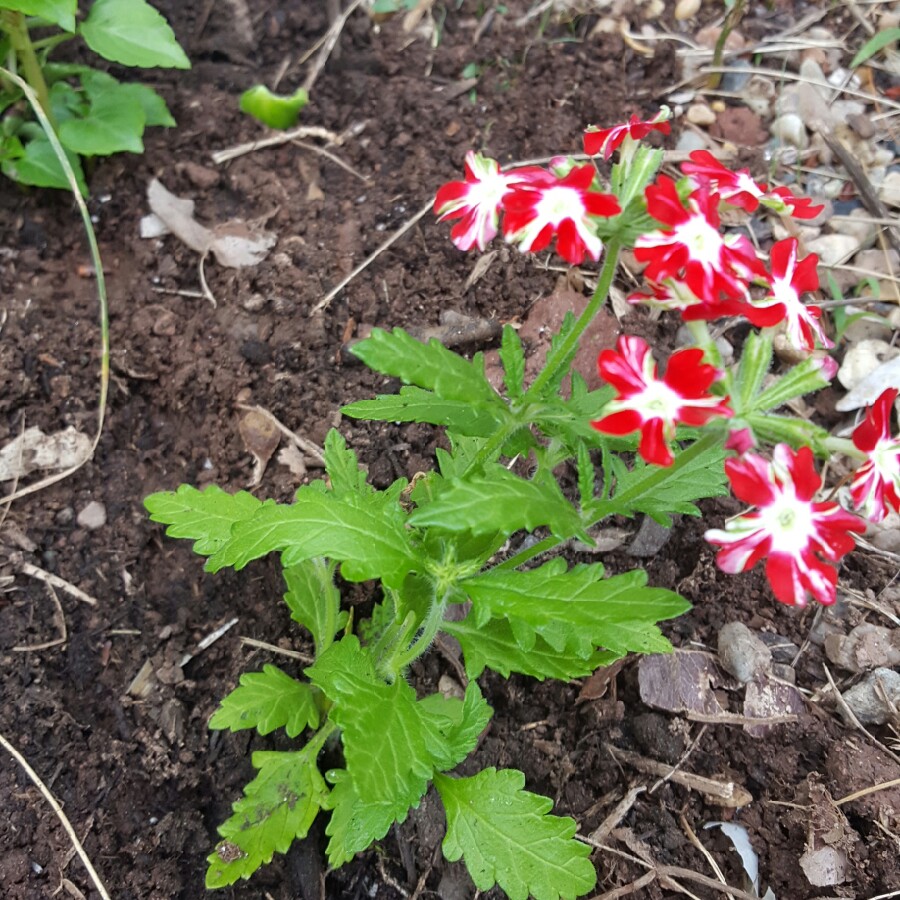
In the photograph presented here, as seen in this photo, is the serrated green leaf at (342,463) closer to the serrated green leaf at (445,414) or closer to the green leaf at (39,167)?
the serrated green leaf at (445,414)

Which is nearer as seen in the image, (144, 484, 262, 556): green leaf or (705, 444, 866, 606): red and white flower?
(705, 444, 866, 606): red and white flower

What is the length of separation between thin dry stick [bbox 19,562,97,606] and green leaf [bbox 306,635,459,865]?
94 cm

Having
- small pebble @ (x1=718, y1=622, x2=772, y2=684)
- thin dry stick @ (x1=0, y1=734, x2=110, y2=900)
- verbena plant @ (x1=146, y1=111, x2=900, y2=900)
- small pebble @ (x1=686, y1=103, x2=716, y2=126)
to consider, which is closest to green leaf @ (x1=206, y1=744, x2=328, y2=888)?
verbena plant @ (x1=146, y1=111, x2=900, y2=900)

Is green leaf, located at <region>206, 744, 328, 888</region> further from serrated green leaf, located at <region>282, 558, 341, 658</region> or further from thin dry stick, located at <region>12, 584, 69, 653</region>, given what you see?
thin dry stick, located at <region>12, 584, 69, 653</region>

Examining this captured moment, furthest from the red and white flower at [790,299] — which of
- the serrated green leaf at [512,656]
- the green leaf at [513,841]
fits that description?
the green leaf at [513,841]

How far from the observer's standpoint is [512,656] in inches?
84.4

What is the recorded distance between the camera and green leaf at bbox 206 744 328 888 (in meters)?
2.23

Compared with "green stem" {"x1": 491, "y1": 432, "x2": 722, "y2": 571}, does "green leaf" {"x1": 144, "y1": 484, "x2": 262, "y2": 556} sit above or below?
below

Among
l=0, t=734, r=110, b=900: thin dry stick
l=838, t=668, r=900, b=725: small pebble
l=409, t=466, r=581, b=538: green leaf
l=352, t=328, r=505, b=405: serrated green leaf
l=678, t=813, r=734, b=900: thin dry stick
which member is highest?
l=352, t=328, r=505, b=405: serrated green leaf

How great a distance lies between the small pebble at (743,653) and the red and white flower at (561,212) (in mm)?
1423

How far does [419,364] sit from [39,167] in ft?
7.53

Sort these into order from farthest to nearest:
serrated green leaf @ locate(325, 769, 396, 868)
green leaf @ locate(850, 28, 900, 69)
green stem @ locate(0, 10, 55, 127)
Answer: green leaf @ locate(850, 28, 900, 69), green stem @ locate(0, 10, 55, 127), serrated green leaf @ locate(325, 769, 396, 868)

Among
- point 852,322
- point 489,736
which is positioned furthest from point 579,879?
point 852,322

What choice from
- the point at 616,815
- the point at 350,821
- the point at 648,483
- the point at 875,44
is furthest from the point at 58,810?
the point at 875,44
